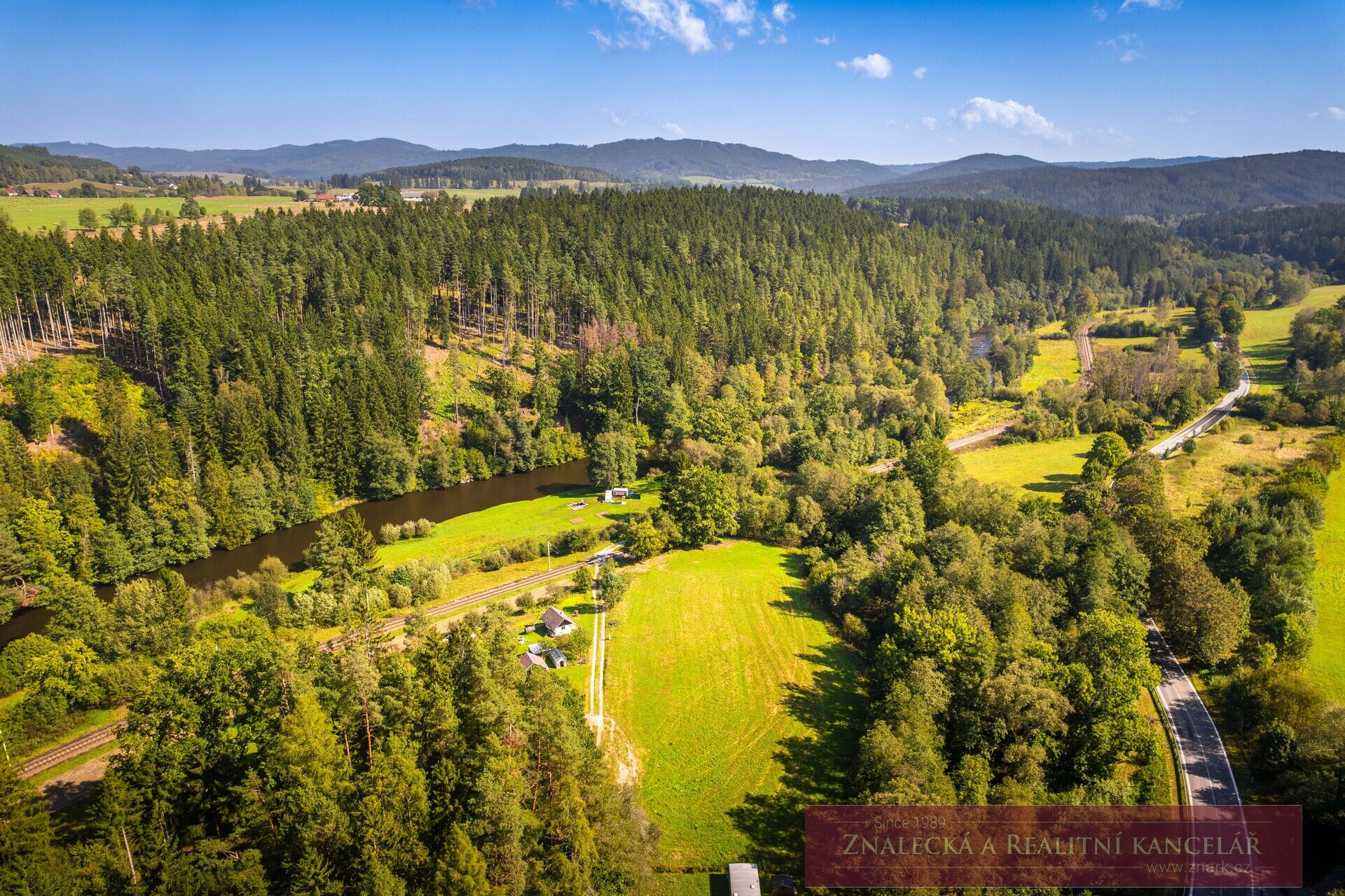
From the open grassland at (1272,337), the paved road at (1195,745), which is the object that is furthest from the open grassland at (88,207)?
the open grassland at (1272,337)

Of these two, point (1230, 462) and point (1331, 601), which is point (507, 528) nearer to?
point (1331, 601)

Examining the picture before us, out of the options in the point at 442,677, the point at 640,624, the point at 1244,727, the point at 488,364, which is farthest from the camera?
the point at 488,364

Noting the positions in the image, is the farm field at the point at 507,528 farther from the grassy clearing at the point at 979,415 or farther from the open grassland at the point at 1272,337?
the open grassland at the point at 1272,337

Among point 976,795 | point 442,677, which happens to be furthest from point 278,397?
point 976,795

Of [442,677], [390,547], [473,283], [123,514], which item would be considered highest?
[473,283]

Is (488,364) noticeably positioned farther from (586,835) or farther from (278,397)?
(586,835)

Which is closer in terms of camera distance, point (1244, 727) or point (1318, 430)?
point (1244, 727)

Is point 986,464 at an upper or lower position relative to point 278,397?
lower
